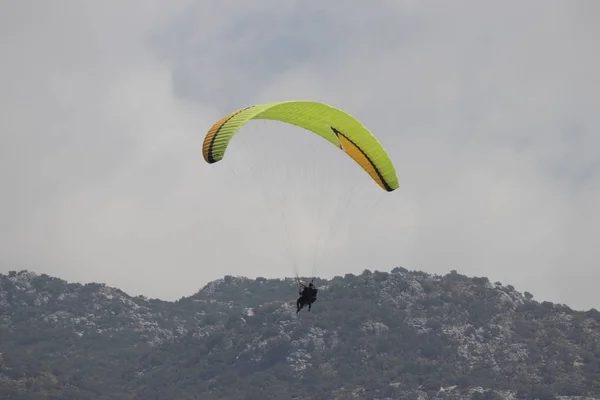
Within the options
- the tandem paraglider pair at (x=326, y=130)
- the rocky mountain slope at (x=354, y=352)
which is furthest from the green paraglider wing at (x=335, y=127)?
the rocky mountain slope at (x=354, y=352)

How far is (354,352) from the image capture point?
563ft

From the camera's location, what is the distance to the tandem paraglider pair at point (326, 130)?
5066 centimetres

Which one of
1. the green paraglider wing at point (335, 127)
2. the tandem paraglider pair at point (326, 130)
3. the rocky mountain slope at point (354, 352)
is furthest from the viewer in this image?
the rocky mountain slope at point (354, 352)

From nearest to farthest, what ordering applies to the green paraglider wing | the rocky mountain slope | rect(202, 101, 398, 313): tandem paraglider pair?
rect(202, 101, 398, 313): tandem paraglider pair, the green paraglider wing, the rocky mountain slope

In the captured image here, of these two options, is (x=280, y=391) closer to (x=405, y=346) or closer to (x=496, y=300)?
(x=405, y=346)

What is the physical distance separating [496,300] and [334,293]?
2655 centimetres

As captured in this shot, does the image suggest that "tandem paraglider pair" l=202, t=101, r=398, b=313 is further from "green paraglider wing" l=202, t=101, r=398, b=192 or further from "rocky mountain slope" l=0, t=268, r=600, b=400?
"rocky mountain slope" l=0, t=268, r=600, b=400

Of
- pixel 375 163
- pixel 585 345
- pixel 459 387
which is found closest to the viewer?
pixel 375 163

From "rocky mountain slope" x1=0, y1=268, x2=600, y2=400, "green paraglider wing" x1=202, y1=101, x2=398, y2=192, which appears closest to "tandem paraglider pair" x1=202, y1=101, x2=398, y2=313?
"green paraglider wing" x1=202, y1=101, x2=398, y2=192

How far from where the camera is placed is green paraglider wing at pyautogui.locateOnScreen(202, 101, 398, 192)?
51781mm

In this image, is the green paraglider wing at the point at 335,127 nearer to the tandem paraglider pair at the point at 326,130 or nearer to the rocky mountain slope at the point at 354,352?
the tandem paraglider pair at the point at 326,130

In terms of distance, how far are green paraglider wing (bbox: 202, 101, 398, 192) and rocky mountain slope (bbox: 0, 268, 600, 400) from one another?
3844 inches

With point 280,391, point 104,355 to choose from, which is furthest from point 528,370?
point 104,355

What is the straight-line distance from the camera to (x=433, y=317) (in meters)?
181
